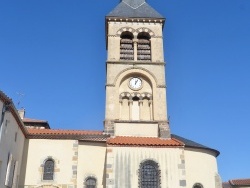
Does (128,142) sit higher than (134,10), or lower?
lower

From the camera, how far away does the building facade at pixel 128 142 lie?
19.1 meters

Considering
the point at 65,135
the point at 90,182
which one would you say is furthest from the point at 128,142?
the point at 65,135

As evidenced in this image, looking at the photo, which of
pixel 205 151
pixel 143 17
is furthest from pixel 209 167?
pixel 143 17

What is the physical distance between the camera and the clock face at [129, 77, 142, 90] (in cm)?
2402

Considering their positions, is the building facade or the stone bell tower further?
the stone bell tower

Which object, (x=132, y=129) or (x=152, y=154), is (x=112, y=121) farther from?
(x=152, y=154)

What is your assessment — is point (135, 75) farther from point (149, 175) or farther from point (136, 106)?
point (149, 175)

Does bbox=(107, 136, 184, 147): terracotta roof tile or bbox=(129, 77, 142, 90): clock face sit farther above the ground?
bbox=(129, 77, 142, 90): clock face

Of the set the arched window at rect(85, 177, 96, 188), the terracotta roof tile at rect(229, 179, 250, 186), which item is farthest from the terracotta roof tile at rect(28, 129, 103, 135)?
the terracotta roof tile at rect(229, 179, 250, 186)

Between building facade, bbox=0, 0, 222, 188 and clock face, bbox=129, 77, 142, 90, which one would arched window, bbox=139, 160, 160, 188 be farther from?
clock face, bbox=129, 77, 142, 90

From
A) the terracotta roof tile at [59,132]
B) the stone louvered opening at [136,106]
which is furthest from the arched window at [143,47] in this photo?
the terracotta roof tile at [59,132]

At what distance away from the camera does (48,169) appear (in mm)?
20156

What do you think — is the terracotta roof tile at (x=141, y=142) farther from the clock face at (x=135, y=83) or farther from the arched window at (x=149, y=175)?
the clock face at (x=135, y=83)

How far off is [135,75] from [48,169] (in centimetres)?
960
